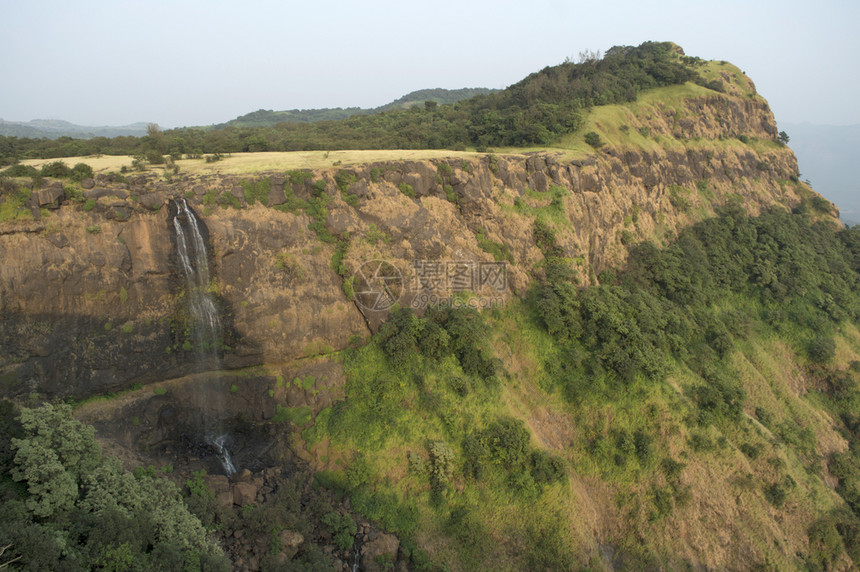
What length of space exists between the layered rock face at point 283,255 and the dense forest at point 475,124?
6.34 meters

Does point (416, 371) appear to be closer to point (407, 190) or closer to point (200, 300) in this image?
point (407, 190)

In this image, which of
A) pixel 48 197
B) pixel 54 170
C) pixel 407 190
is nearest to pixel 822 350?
pixel 407 190

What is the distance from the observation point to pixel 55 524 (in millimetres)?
11477

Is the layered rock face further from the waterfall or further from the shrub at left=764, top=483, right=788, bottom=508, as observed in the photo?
the shrub at left=764, top=483, right=788, bottom=508

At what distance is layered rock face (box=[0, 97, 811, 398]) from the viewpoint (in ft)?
57.4

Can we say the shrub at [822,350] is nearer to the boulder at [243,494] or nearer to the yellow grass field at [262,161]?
the yellow grass field at [262,161]

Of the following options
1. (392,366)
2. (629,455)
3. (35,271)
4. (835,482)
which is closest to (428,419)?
(392,366)

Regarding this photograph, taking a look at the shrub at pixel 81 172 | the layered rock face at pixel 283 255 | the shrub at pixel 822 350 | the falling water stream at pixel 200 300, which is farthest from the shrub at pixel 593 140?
the shrub at pixel 81 172

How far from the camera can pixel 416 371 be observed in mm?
21250

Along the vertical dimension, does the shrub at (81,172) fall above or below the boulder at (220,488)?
above

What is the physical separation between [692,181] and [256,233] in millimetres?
36228

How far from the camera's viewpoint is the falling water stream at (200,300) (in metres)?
19.2

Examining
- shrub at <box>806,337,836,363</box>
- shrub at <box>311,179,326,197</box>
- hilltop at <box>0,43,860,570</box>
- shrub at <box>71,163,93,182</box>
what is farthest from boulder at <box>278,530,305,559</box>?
shrub at <box>806,337,836,363</box>

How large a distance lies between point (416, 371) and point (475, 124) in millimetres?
24540
